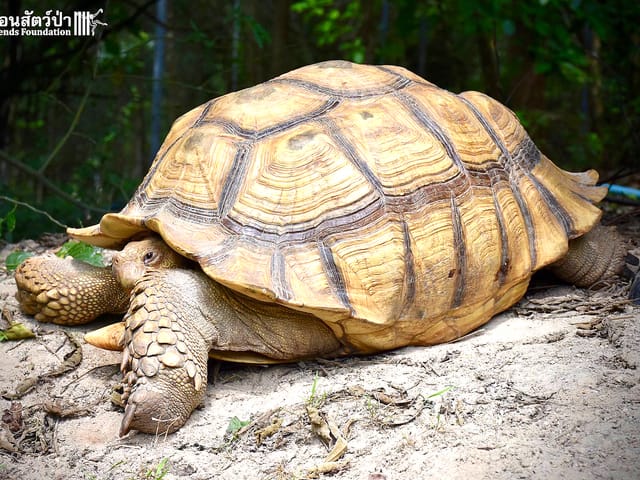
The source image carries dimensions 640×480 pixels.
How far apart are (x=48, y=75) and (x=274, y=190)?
4.61 m

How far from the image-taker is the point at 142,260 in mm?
2807

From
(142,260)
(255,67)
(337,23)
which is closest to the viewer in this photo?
(142,260)

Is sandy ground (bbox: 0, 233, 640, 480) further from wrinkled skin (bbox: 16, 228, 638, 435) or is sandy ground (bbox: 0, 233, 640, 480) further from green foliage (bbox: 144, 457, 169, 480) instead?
wrinkled skin (bbox: 16, 228, 638, 435)

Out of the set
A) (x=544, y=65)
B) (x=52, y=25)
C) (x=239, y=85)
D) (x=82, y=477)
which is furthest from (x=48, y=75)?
(x=82, y=477)

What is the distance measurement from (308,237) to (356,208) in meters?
0.23

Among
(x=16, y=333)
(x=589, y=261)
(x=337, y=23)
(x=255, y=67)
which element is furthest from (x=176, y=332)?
(x=337, y=23)

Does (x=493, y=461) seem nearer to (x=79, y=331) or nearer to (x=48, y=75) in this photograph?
(x=79, y=331)

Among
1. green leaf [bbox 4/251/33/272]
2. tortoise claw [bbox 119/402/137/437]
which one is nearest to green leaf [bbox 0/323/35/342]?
green leaf [bbox 4/251/33/272]

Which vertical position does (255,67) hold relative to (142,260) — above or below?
above

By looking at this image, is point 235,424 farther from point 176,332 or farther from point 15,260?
point 15,260

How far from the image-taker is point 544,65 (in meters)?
5.37

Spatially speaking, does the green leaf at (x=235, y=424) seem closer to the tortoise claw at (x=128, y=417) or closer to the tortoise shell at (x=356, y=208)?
the tortoise claw at (x=128, y=417)

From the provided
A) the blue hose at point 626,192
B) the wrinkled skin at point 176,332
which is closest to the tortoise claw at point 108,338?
the wrinkled skin at point 176,332

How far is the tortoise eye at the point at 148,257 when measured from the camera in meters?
2.80
